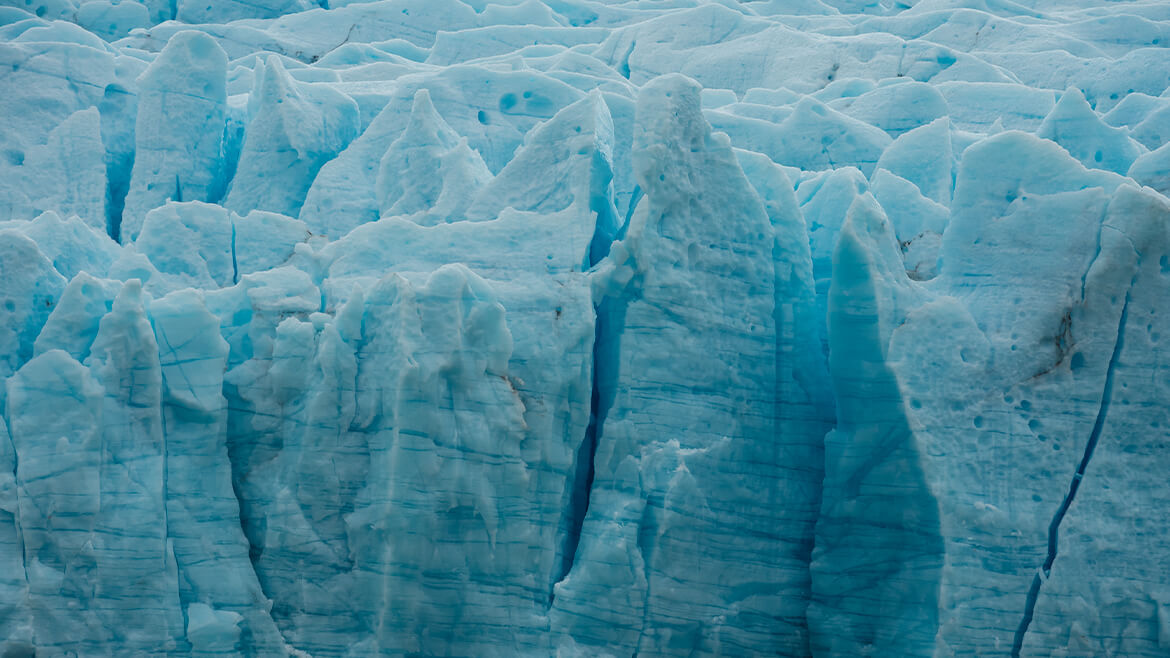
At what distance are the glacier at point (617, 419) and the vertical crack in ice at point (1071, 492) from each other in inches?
0.5

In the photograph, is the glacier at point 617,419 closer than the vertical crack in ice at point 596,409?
Yes

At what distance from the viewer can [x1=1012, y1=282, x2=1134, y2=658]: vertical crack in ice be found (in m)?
4.18

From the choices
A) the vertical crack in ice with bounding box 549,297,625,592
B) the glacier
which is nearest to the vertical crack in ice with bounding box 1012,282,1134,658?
A: the glacier

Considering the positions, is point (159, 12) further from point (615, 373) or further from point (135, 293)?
point (615, 373)

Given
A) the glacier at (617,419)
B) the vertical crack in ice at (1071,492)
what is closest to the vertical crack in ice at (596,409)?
the glacier at (617,419)

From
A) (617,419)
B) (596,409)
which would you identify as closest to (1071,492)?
(617,419)

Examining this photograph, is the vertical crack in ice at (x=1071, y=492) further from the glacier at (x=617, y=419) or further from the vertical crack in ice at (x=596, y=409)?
the vertical crack in ice at (x=596, y=409)

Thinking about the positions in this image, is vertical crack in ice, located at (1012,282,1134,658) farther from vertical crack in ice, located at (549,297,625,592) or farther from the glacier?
vertical crack in ice, located at (549,297,625,592)

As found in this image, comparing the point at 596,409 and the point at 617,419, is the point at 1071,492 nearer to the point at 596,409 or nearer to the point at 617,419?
the point at 617,419

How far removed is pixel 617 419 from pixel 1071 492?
85.2 inches

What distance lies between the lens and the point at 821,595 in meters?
4.49

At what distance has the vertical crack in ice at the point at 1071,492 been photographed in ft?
13.7

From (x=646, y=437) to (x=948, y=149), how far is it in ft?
9.67

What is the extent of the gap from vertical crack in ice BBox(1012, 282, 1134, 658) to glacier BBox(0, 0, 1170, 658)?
0.01 metres
